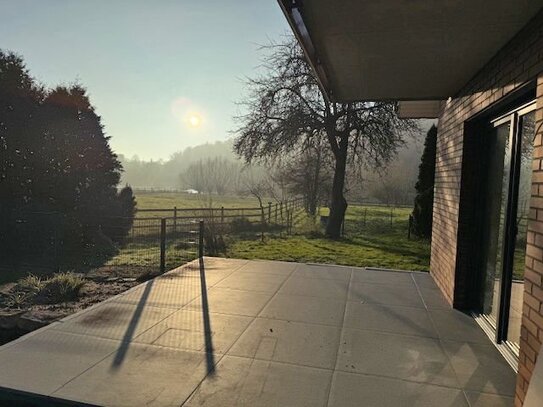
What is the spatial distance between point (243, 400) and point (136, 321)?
1882 millimetres

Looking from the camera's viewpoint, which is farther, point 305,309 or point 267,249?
point 267,249

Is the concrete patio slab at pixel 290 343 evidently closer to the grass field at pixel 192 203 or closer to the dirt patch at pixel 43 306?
the dirt patch at pixel 43 306

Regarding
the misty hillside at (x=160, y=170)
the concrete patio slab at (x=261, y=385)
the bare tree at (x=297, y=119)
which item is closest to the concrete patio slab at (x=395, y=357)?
the concrete patio slab at (x=261, y=385)

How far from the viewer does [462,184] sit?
470 centimetres

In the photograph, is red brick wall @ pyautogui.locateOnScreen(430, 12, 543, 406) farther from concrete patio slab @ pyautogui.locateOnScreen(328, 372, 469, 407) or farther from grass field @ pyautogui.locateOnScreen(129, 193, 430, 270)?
grass field @ pyautogui.locateOnScreen(129, 193, 430, 270)

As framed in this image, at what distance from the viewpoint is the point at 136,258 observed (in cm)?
887

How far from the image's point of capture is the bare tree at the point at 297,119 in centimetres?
1415

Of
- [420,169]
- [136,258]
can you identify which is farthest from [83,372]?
[420,169]

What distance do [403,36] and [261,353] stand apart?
286cm

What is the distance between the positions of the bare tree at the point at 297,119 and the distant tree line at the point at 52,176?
5411 millimetres

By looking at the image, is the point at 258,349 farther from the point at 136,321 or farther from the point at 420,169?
the point at 420,169

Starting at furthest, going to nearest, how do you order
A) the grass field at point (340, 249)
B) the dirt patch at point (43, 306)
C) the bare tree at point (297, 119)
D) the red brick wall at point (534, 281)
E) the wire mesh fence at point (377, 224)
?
the wire mesh fence at point (377, 224) → the bare tree at point (297, 119) → the grass field at point (340, 249) → the dirt patch at point (43, 306) → the red brick wall at point (534, 281)

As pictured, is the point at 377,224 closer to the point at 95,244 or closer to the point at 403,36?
the point at 95,244

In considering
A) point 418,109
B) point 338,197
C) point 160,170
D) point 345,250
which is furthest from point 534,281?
point 160,170
